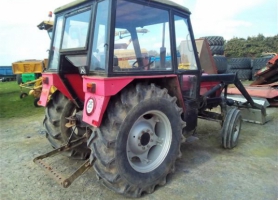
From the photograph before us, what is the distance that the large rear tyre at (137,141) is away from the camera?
2537mm

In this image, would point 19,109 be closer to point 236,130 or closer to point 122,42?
point 122,42

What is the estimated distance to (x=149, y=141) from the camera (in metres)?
3.01

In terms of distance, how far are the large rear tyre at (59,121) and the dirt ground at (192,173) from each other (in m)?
0.27

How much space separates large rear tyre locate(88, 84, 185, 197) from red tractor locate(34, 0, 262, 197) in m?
0.01

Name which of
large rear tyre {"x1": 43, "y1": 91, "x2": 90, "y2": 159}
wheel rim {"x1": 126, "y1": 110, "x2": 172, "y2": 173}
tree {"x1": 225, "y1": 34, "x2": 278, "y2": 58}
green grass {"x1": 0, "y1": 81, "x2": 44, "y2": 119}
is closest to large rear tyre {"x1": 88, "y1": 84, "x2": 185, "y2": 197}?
Answer: wheel rim {"x1": 126, "y1": 110, "x2": 172, "y2": 173}

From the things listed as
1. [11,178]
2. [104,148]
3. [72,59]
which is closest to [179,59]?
[72,59]

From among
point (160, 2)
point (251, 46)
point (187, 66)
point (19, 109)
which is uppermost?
point (251, 46)

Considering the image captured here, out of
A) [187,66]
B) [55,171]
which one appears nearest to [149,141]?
[55,171]

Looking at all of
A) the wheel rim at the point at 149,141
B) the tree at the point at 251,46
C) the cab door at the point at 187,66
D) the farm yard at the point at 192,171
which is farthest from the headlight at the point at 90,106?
the tree at the point at 251,46

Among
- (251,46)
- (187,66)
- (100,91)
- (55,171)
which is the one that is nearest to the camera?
(100,91)

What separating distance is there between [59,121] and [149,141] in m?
1.34

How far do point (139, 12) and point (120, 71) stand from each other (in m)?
0.85

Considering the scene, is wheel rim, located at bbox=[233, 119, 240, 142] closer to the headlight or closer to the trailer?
the headlight

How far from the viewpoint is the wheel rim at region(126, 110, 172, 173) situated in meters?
2.86
